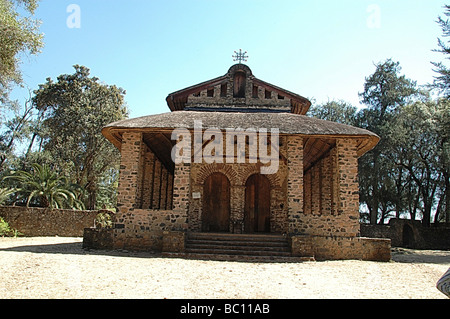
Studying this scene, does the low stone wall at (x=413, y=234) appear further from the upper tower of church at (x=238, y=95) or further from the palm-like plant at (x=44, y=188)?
the palm-like plant at (x=44, y=188)

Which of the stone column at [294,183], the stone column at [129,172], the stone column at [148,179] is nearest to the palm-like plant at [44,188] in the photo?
the stone column at [148,179]

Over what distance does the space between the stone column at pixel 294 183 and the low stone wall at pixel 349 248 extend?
938 millimetres

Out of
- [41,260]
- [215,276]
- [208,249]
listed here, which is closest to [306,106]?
[208,249]

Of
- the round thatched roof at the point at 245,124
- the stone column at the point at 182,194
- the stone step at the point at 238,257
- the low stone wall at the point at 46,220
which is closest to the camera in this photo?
the stone step at the point at 238,257

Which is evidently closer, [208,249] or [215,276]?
[215,276]

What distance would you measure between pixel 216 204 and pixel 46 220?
8.18 meters

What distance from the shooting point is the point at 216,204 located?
15031mm

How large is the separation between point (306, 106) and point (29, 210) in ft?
45.7

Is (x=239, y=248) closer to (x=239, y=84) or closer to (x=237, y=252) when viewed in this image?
(x=237, y=252)

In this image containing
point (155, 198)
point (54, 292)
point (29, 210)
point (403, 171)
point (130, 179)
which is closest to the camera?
point (54, 292)

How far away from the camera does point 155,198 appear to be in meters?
17.3

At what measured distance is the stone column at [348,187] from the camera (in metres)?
11.3

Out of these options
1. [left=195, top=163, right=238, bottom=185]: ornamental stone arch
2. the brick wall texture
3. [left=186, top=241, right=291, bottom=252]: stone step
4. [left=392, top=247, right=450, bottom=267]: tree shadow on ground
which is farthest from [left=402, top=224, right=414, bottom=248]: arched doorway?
[left=186, top=241, right=291, bottom=252]: stone step
